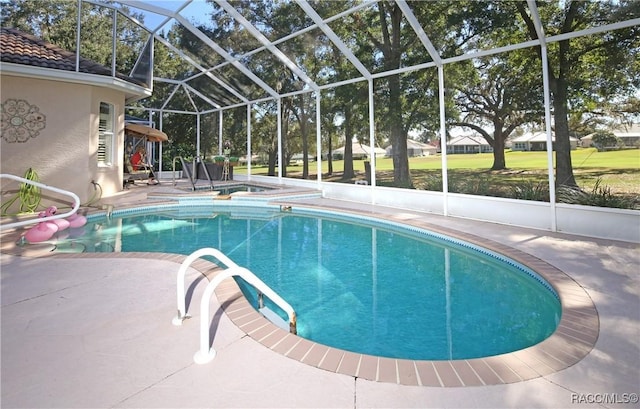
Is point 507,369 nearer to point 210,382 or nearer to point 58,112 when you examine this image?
point 210,382

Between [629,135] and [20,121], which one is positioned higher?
[20,121]

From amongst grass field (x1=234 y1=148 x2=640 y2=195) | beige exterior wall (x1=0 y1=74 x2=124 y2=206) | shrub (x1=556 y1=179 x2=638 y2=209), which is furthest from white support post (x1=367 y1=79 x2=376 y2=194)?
beige exterior wall (x1=0 y1=74 x2=124 y2=206)

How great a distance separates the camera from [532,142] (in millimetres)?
8211

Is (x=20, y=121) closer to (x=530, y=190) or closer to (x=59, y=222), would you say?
(x=59, y=222)

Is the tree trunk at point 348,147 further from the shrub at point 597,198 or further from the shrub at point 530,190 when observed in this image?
the shrub at point 597,198

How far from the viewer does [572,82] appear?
6977 millimetres

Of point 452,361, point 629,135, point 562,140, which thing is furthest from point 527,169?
point 452,361

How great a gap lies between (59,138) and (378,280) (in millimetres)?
8879

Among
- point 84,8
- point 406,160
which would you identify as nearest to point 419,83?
point 406,160

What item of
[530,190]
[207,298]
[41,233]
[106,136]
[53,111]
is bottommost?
[207,298]

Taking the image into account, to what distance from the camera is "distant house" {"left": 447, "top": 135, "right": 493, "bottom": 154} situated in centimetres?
953

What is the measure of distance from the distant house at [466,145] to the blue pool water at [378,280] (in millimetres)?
3273

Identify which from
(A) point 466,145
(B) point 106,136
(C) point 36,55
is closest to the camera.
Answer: (C) point 36,55

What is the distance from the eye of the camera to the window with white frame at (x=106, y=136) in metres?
10.4
